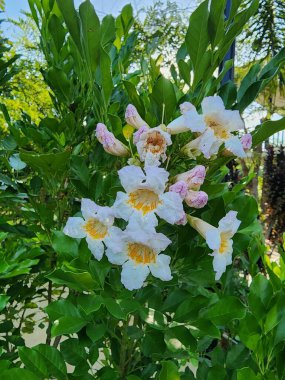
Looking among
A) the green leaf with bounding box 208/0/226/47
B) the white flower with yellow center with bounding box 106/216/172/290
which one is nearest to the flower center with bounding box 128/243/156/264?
the white flower with yellow center with bounding box 106/216/172/290

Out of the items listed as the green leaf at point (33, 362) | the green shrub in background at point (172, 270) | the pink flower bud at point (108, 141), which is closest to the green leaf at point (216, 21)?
the green shrub in background at point (172, 270)

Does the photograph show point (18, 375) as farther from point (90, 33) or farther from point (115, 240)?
point (90, 33)

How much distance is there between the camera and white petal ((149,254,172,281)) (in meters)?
0.65

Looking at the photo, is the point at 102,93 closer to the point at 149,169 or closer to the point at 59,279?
the point at 149,169

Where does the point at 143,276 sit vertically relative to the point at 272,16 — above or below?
below

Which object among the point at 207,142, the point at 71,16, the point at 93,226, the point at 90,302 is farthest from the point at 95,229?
the point at 71,16

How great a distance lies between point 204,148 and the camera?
2.07 feet

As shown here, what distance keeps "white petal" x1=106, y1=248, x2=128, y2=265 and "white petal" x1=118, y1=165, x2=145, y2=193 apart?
10 centimetres

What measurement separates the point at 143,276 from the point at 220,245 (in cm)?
13

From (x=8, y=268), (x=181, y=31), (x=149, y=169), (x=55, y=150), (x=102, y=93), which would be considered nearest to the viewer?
(x=149, y=169)

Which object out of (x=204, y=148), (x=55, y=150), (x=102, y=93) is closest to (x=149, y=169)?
(x=204, y=148)

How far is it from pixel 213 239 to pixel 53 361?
361mm

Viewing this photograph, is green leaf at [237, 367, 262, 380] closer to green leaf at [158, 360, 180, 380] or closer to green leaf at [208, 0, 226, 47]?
green leaf at [158, 360, 180, 380]

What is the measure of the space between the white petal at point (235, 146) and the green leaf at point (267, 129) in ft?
0.21
